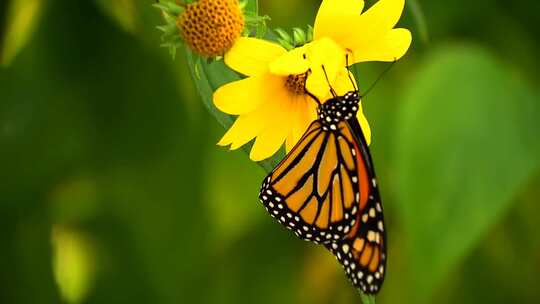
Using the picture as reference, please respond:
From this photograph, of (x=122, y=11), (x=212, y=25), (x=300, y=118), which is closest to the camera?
(x=212, y=25)

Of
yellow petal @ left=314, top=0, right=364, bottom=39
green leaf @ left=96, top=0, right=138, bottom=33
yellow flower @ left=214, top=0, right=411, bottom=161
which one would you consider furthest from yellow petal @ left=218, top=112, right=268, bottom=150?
green leaf @ left=96, top=0, right=138, bottom=33

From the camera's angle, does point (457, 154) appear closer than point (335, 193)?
No

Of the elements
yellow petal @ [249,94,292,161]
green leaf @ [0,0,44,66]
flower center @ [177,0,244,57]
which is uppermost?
flower center @ [177,0,244,57]

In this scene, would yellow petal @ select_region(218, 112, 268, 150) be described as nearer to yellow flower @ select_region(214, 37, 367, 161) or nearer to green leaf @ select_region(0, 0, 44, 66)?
yellow flower @ select_region(214, 37, 367, 161)

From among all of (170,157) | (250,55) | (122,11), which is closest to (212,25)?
(250,55)

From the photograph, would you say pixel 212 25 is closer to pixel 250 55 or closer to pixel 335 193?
pixel 250 55

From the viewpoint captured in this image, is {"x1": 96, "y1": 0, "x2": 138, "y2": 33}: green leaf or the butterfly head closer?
the butterfly head

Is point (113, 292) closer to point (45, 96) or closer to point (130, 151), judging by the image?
point (130, 151)
